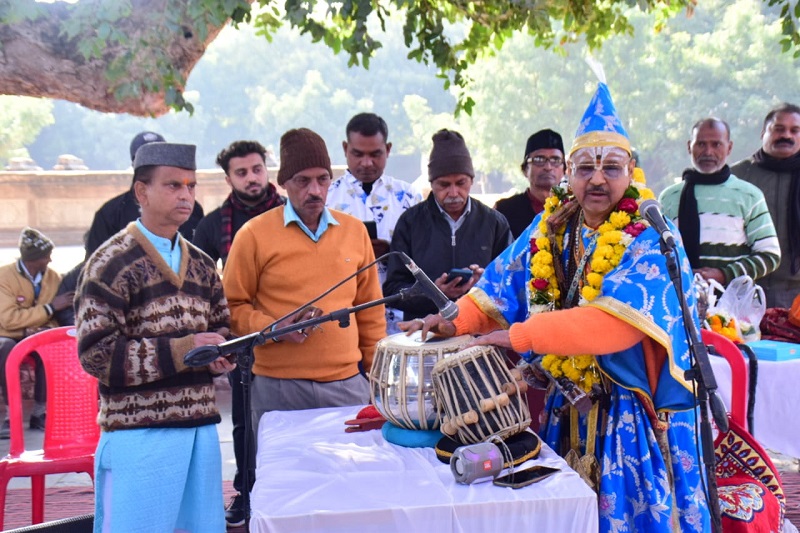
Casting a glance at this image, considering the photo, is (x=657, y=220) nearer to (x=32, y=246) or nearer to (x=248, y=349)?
(x=248, y=349)

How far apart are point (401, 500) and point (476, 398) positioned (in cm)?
49

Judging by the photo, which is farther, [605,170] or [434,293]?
[605,170]

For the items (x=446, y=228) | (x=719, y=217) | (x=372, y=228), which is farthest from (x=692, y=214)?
(x=372, y=228)

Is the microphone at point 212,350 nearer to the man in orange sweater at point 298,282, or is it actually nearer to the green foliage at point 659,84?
the man in orange sweater at point 298,282

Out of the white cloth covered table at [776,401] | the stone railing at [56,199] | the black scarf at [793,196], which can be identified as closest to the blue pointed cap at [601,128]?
A: the white cloth covered table at [776,401]

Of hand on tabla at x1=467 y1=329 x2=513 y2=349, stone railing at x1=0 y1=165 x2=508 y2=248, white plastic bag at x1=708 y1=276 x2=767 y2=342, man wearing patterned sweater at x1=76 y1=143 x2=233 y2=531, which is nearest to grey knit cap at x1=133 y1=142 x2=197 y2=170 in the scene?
man wearing patterned sweater at x1=76 y1=143 x2=233 y2=531

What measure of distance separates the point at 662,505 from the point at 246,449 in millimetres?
1440

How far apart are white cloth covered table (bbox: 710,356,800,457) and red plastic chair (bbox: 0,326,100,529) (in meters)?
3.45

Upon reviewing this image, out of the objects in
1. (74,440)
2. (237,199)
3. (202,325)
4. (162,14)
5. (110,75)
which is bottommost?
(74,440)

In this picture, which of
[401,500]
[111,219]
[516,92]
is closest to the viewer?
[401,500]

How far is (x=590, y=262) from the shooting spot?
315 cm

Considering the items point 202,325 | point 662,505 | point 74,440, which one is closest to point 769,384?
point 662,505

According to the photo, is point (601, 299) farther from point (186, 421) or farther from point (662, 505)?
point (186, 421)

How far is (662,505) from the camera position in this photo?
2887mm
